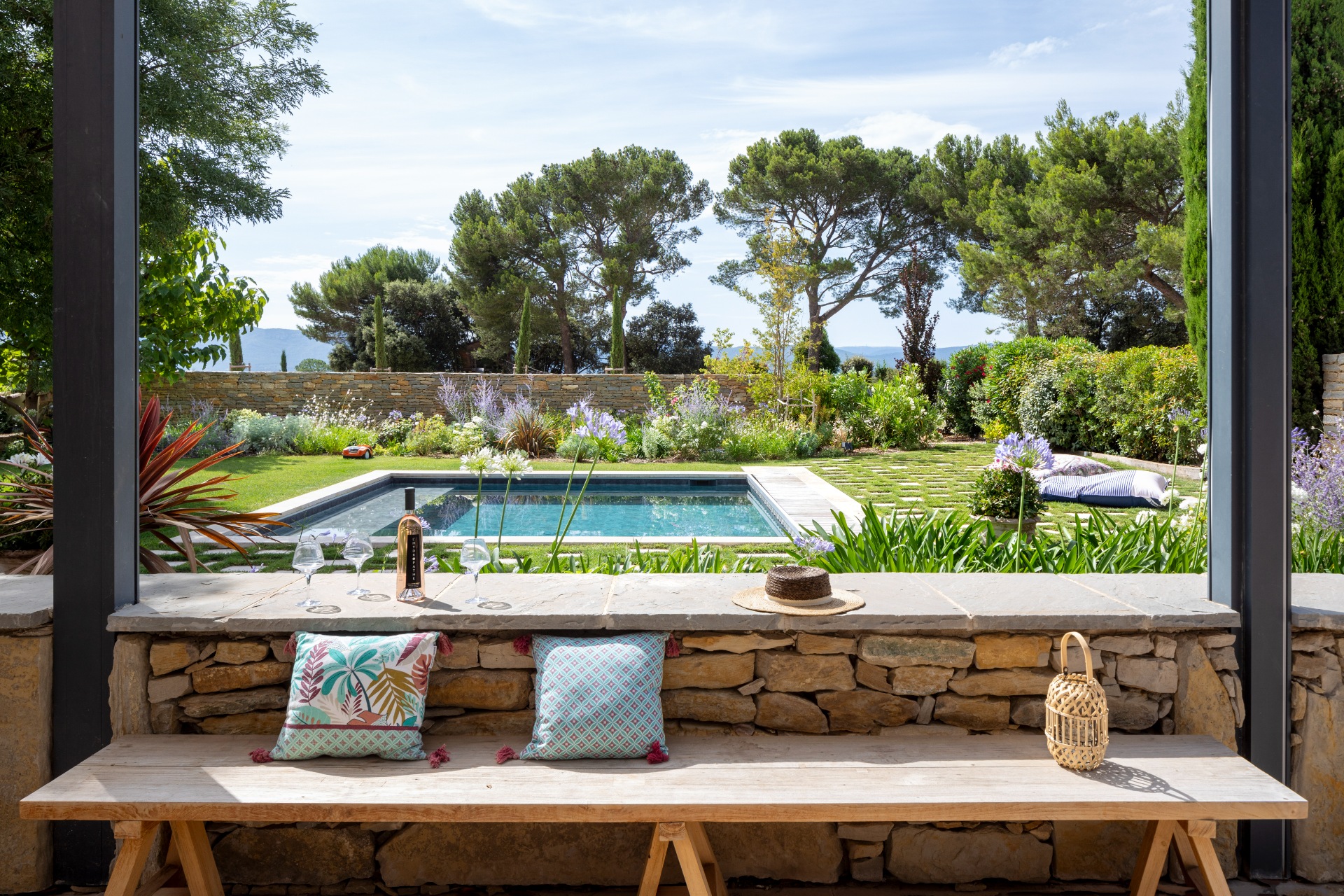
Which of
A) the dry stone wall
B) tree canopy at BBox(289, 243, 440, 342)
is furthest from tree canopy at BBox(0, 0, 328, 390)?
tree canopy at BBox(289, 243, 440, 342)

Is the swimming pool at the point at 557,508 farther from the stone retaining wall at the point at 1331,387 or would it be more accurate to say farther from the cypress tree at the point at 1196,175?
the stone retaining wall at the point at 1331,387

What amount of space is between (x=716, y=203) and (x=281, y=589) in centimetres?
1879

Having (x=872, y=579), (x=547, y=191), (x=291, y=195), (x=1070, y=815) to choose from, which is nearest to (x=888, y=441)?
(x=291, y=195)

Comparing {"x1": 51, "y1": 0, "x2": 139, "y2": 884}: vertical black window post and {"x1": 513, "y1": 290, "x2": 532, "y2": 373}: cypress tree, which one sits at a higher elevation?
{"x1": 513, "y1": 290, "x2": 532, "y2": 373}: cypress tree

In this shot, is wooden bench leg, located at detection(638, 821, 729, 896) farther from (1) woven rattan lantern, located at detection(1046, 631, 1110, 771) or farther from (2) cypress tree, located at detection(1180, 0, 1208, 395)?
(2) cypress tree, located at detection(1180, 0, 1208, 395)

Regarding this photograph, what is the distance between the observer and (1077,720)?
1.70 m

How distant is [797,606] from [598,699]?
53 centimetres

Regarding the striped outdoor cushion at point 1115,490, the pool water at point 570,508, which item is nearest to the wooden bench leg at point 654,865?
the pool water at point 570,508

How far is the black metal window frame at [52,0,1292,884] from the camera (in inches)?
75.4

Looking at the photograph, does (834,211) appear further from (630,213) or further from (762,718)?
(762,718)

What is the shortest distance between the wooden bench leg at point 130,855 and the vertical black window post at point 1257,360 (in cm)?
249

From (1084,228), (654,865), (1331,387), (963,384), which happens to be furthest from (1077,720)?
(1084,228)

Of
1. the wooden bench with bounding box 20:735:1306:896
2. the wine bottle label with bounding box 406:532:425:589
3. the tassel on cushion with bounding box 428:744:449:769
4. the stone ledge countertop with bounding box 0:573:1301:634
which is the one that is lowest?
the wooden bench with bounding box 20:735:1306:896

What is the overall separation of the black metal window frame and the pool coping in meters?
1.61
